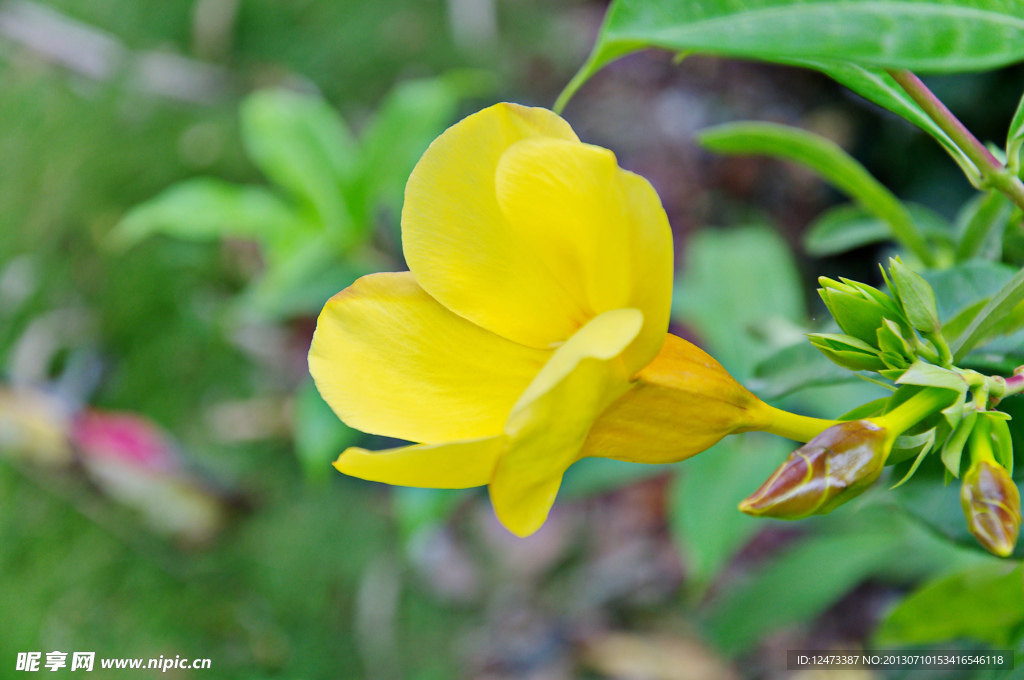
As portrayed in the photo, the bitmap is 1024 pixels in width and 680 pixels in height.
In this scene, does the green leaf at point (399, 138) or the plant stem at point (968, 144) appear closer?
the plant stem at point (968, 144)

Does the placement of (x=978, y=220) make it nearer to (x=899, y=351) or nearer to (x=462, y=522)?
(x=899, y=351)

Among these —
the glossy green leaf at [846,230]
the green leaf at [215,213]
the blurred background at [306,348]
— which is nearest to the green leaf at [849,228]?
the glossy green leaf at [846,230]

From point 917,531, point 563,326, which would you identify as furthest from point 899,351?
point 917,531

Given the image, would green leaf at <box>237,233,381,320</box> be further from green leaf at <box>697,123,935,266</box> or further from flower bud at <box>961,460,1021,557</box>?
flower bud at <box>961,460,1021,557</box>

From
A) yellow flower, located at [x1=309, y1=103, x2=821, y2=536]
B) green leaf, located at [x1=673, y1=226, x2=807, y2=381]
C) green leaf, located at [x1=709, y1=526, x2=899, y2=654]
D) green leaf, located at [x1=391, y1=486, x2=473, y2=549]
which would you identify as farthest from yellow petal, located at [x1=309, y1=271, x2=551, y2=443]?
green leaf, located at [x1=709, y1=526, x2=899, y2=654]

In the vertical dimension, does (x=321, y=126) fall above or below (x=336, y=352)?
below

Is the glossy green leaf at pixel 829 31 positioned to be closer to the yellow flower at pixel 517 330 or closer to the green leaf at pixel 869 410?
the yellow flower at pixel 517 330
